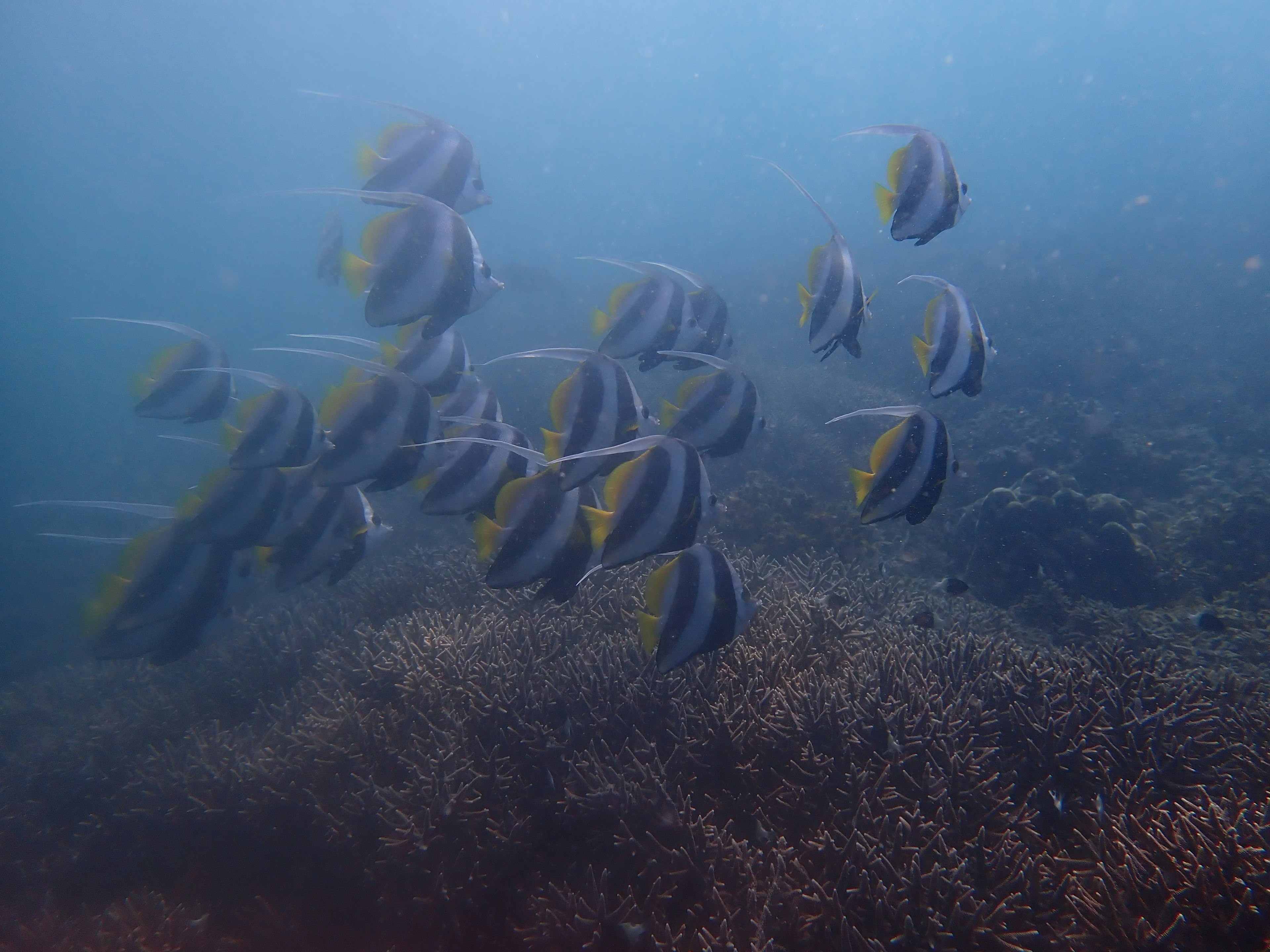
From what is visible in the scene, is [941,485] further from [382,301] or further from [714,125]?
[714,125]

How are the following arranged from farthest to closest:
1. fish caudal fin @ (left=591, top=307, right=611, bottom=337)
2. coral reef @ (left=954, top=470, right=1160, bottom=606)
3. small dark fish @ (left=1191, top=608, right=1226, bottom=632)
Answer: coral reef @ (left=954, top=470, right=1160, bottom=606) < small dark fish @ (left=1191, top=608, right=1226, bottom=632) < fish caudal fin @ (left=591, top=307, right=611, bottom=337)

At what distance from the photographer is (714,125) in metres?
113

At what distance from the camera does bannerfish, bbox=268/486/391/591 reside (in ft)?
10.8

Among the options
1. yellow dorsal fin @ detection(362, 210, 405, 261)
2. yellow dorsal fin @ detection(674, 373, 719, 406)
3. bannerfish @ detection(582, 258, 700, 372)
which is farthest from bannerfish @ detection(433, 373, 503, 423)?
yellow dorsal fin @ detection(674, 373, 719, 406)

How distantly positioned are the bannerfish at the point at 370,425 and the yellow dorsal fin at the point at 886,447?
2.05m

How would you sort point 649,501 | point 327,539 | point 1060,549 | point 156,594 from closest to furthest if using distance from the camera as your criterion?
1. point 649,501
2. point 156,594
3. point 327,539
4. point 1060,549

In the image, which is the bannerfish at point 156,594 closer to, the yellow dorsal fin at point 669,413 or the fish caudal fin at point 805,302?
the yellow dorsal fin at point 669,413

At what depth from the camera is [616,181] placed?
108125mm

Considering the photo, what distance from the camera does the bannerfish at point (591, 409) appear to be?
2320mm

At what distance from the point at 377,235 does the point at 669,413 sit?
5.48ft

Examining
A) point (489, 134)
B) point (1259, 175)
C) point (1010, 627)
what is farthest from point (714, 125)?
point (1010, 627)

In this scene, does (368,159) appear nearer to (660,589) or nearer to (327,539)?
(327,539)

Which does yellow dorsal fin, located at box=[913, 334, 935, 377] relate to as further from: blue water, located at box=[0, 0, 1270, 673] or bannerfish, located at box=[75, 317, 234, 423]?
bannerfish, located at box=[75, 317, 234, 423]

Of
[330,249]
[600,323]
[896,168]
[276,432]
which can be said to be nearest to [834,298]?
[896,168]
